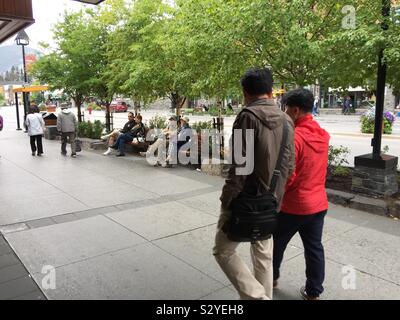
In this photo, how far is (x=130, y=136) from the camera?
1113 centimetres

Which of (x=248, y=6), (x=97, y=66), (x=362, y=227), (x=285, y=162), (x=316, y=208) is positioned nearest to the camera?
(x=285, y=162)

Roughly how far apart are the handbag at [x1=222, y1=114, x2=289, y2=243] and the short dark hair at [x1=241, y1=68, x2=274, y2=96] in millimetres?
265

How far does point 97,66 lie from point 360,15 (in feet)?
32.3

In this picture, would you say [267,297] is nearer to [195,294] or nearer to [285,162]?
[195,294]

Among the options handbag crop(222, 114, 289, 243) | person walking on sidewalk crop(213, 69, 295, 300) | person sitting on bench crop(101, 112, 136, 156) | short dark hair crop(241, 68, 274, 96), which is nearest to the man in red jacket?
person walking on sidewalk crop(213, 69, 295, 300)

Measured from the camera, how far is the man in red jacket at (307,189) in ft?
10.1

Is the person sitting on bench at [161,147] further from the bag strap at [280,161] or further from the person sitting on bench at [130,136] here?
the bag strap at [280,161]

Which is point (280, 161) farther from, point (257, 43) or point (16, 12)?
point (257, 43)

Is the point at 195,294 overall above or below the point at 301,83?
below

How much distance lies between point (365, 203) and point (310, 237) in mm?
2915

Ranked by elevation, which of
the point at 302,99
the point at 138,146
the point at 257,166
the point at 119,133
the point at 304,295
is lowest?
the point at 304,295

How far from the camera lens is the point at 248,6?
6.37m

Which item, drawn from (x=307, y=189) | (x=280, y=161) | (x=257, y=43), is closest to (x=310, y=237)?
(x=307, y=189)
